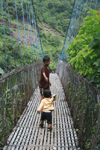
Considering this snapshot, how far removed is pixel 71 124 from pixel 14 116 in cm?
81

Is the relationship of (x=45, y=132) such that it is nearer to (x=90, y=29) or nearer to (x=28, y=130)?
(x=28, y=130)

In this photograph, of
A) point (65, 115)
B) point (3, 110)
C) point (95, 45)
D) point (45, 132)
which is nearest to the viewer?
point (95, 45)

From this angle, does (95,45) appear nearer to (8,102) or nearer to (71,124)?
(8,102)

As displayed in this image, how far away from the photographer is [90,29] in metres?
1.18

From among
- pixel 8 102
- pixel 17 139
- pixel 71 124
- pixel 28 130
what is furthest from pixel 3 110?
pixel 71 124

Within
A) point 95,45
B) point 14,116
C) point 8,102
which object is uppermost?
point 95,45

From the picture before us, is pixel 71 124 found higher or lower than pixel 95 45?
lower

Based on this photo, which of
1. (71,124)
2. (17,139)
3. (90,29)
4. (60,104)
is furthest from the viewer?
(60,104)

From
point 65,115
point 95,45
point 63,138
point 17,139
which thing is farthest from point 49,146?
point 95,45

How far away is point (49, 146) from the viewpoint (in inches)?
65.7

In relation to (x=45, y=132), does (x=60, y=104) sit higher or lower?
lower

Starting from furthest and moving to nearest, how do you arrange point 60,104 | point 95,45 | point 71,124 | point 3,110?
1. point 60,104
2. point 71,124
3. point 3,110
4. point 95,45

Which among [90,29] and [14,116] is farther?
[14,116]

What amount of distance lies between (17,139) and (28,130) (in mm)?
252
